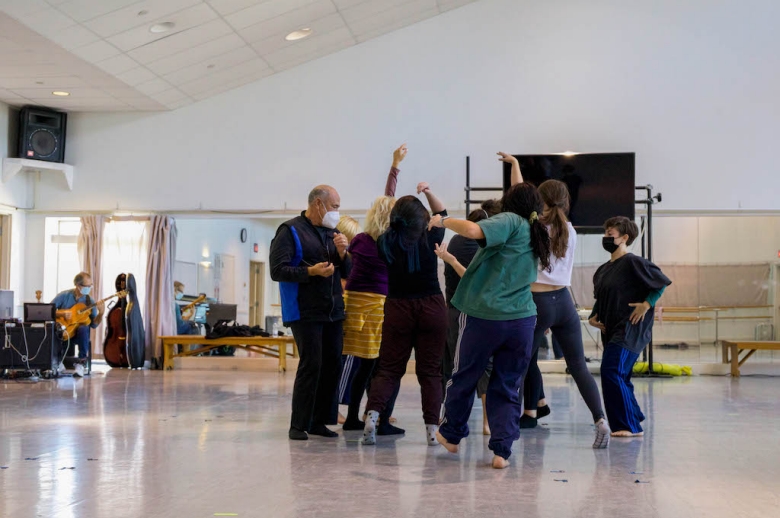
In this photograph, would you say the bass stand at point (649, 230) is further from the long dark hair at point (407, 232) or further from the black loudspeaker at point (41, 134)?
the black loudspeaker at point (41, 134)

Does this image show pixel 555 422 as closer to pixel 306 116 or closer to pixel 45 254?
pixel 306 116

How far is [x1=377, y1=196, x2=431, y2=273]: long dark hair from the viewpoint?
4672 millimetres

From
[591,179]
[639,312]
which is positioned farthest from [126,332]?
[639,312]

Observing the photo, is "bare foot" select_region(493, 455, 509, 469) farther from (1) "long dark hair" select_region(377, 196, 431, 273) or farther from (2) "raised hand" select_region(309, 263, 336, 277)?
(2) "raised hand" select_region(309, 263, 336, 277)

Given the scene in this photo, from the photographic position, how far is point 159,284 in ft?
38.8

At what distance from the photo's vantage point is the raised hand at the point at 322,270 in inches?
185

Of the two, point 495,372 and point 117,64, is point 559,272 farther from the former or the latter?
point 117,64

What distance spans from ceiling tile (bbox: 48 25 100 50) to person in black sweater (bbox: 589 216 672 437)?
562cm

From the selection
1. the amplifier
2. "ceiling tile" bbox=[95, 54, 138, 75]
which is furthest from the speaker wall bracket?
the amplifier

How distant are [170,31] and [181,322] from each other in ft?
14.6

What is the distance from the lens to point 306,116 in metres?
11.7

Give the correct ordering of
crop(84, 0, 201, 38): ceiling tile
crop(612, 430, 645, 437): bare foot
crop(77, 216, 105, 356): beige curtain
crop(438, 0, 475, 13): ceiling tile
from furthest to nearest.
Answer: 1. crop(77, 216, 105, 356): beige curtain
2. crop(438, 0, 475, 13): ceiling tile
3. crop(84, 0, 201, 38): ceiling tile
4. crop(612, 430, 645, 437): bare foot

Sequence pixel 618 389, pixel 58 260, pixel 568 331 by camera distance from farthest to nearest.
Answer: pixel 58 260 < pixel 618 389 < pixel 568 331

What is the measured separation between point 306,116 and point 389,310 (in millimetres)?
7346
